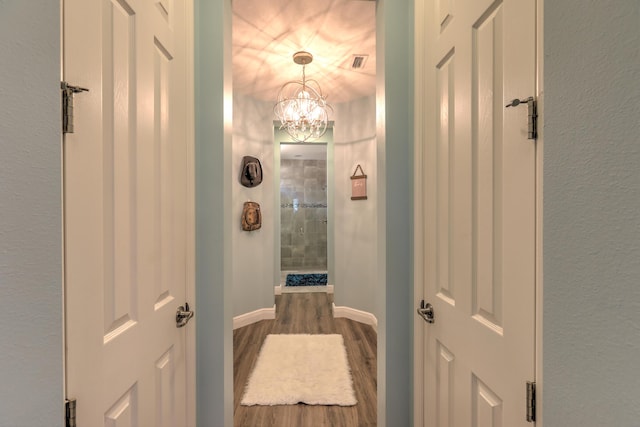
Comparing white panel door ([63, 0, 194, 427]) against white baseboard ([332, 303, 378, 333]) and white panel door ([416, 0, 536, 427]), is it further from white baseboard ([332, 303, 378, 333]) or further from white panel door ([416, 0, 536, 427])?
white baseboard ([332, 303, 378, 333])

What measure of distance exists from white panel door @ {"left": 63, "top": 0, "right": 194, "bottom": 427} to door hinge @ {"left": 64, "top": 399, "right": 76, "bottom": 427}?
0.02m

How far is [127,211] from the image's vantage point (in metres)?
0.83

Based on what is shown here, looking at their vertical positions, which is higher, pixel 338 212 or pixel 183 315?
pixel 338 212

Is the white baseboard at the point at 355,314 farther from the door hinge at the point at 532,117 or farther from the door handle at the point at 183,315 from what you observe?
the door hinge at the point at 532,117

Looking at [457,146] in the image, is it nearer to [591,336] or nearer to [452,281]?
[452,281]

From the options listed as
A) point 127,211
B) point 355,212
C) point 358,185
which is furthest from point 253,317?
point 127,211

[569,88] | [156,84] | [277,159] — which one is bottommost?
[569,88]

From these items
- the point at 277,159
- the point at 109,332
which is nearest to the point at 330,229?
the point at 277,159

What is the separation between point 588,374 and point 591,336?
0.22 ft

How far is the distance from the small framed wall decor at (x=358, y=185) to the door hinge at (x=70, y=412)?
9.79 feet

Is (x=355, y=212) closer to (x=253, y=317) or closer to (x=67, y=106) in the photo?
(x=253, y=317)

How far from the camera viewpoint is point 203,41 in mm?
1361

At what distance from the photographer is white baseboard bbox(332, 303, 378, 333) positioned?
3.33 meters

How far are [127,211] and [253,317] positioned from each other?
2.90 metres
